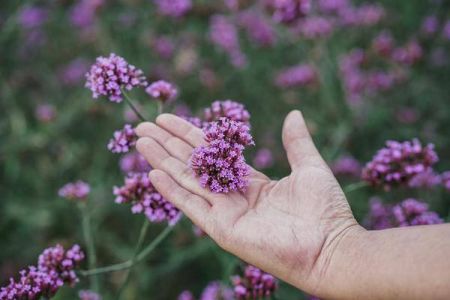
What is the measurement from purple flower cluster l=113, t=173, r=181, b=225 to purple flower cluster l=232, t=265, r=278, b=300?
Answer: 41 cm

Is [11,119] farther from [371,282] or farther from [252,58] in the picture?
[371,282]

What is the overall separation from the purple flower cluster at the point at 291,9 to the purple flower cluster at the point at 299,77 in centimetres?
68

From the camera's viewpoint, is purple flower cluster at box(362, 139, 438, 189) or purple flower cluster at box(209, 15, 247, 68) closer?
purple flower cluster at box(362, 139, 438, 189)

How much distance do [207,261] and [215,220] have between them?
1.63 m

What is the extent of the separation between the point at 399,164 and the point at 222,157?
0.96 m

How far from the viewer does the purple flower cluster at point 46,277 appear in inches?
68.2

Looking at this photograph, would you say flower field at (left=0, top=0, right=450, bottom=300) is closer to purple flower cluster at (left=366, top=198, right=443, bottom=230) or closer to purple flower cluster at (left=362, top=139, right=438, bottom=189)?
purple flower cluster at (left=366, top=198, right=443, bottom=230)

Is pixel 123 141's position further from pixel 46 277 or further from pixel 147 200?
pixel 46 277

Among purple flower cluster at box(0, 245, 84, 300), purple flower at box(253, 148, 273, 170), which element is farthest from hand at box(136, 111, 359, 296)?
purple flower at box(253, 148, 273, 170)

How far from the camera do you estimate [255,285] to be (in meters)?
2.01

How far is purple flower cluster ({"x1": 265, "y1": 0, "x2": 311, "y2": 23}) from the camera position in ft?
10.4

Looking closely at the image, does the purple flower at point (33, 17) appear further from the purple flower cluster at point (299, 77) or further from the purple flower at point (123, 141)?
the purple flower at point (123, 141)

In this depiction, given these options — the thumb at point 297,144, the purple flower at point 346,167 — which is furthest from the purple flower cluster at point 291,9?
the thumb at point 297,144

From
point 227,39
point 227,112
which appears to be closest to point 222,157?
point 227,112
